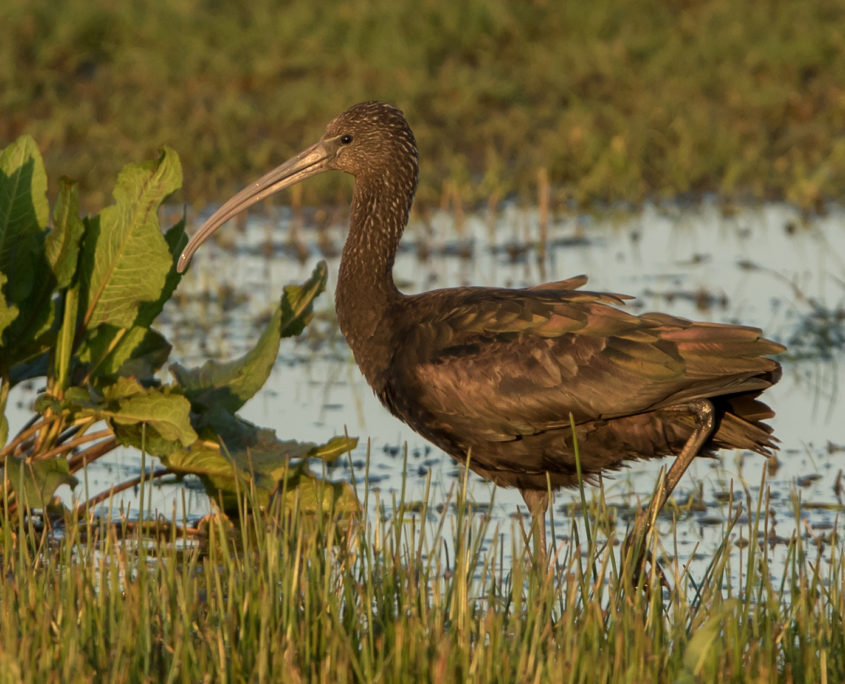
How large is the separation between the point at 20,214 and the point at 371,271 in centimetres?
124

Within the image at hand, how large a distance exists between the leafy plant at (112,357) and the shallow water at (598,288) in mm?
296

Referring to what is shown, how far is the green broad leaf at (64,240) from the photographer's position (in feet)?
18.8

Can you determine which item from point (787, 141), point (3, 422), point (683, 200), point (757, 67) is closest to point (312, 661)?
point (3, 422)

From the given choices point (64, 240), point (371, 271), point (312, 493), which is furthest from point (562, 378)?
point (64, 240)

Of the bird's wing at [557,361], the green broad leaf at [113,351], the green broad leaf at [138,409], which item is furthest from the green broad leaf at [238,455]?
the bird's wing at [557,361]

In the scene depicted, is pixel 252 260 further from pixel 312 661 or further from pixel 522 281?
pixel 312 661

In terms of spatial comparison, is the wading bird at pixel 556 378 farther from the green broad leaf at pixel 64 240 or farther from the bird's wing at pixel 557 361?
the green broad leaf at pixel 64 240

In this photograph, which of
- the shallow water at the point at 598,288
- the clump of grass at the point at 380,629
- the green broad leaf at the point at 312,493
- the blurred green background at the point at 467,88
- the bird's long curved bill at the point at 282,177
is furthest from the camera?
the blurred green background at the point at 467,88

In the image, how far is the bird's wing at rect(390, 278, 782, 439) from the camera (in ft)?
17.4

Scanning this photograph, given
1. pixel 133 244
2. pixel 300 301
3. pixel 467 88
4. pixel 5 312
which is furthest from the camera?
pixel 467 88

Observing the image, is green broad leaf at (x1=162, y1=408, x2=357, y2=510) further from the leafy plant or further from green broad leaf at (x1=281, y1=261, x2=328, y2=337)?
green broad leaf at (x1=281, y1=261, x2=328, y2=337)

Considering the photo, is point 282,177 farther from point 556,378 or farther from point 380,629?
point 380,629

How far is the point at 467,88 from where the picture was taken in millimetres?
13523

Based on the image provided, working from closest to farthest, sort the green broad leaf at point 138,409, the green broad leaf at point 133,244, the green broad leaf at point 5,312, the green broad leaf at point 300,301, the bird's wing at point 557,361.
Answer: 1. the bird's wing at point 557,361
2. the green broad leaf at point 5,312
3. the green broad leaf at point 138,409
4. the green broad leaf at point 133,244
5. the green broad leaf at point 300,301
